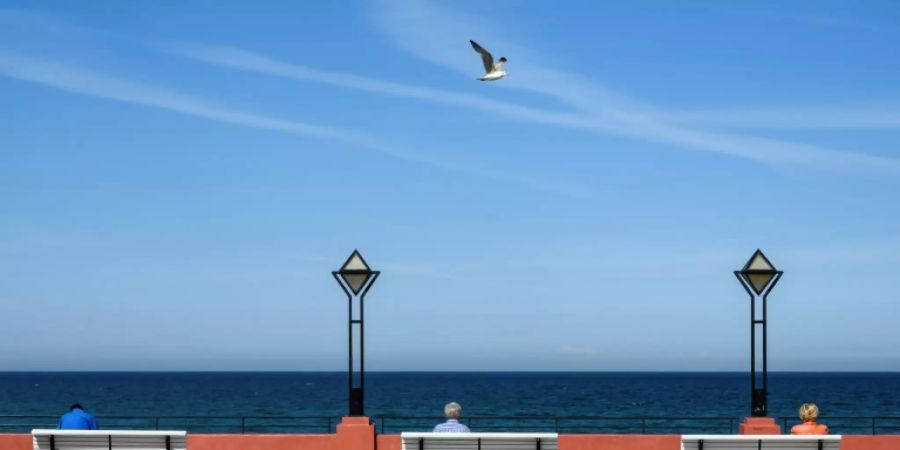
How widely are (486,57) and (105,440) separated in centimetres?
816

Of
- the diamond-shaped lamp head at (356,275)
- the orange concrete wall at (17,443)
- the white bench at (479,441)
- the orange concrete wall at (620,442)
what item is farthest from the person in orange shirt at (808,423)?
the orange concrete wall at (17,443)

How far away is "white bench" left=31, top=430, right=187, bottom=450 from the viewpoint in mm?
15000

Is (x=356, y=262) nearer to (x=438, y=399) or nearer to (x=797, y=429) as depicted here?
(x=797, y=429)

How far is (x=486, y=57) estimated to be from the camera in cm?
1959

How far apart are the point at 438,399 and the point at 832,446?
103m

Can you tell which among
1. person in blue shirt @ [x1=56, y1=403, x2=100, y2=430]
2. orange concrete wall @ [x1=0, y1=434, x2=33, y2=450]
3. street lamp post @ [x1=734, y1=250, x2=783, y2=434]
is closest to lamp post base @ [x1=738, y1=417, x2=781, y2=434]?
street lamp post @ [x1=734, y1=250, x2=783, y2=434]

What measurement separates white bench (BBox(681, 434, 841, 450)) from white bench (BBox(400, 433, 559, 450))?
151cm

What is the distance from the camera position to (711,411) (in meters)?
90.9

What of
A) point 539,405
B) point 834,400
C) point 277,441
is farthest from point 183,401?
point 277,441

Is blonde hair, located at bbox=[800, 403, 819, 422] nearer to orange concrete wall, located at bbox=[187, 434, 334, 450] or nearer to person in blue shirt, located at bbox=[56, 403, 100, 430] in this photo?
orange concrete wall, located at bbox=[187, 434, 334, 450]

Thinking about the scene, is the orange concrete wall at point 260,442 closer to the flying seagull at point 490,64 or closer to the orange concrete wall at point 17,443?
the orange concrete wall at point 17,443

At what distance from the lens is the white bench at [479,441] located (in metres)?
13.7

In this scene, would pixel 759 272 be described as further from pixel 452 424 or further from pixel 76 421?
pixel 76 421

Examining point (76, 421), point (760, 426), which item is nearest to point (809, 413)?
point (760, 426)
